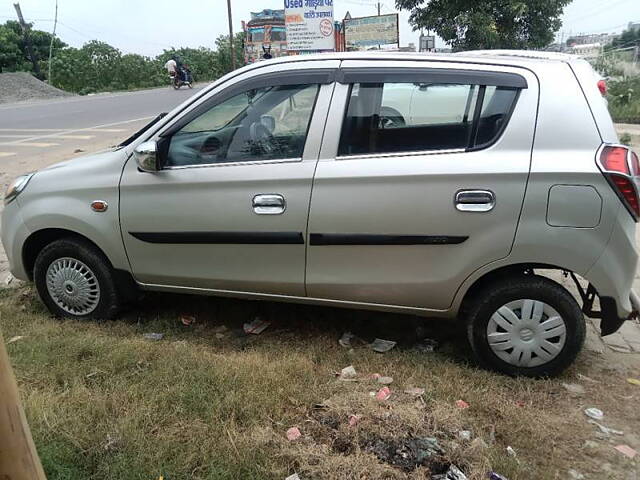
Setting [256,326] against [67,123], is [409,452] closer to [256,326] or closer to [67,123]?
[256,326]

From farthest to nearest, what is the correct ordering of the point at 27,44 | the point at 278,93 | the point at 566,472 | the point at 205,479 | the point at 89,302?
1. the point at 27,44
2. the point at 89,302
3. the point at 278,93
4. the point at 566,472
5. the point at 205,479

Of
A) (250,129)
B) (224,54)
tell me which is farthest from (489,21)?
(224,54)

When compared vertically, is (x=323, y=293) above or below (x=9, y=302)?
above

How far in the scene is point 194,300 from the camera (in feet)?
14.2

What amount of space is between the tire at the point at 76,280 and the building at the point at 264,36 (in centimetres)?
2204

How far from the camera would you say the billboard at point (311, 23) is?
1566cm

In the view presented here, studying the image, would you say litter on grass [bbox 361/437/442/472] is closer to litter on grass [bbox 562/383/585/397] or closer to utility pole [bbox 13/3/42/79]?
litter on grass [bbox 562/383/585/397]

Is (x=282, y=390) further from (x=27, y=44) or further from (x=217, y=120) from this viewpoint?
(x=27, y=44)

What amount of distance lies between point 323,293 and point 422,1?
26.7 feet

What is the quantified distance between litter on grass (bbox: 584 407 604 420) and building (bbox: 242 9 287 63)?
23408 mm

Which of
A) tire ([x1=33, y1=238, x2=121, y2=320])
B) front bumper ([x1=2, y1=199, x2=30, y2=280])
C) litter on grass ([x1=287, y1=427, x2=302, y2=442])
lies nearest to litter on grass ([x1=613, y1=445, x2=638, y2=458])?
litter on grass ([x1=287, y1=427, x2=302, y2=442])

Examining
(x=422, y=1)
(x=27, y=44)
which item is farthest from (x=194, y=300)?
(x=27, y=44)

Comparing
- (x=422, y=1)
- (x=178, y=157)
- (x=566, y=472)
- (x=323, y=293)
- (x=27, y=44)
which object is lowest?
(x=566, y=472)

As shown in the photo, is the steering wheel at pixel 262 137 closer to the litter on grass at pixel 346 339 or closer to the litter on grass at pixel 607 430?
the litter on grass at pixel 346 339
